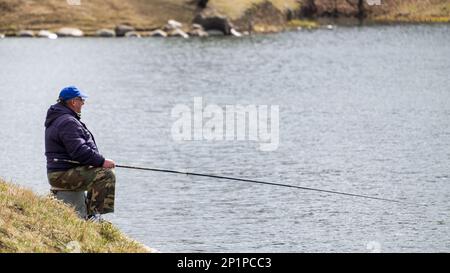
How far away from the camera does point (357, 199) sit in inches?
1109

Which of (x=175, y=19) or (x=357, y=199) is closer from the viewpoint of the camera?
(x=357, y=199)

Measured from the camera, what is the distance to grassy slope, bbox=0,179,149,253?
14961mm

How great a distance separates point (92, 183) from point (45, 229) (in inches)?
98.0

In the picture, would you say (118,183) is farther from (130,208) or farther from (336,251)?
(336,251)

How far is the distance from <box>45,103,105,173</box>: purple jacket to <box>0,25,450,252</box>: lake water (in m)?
4.78

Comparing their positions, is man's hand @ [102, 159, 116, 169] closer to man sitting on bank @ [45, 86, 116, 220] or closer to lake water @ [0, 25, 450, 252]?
man sitting on bank @ [45, 86, 116, 220]

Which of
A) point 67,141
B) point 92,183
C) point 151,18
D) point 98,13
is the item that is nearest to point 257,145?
point 92,183

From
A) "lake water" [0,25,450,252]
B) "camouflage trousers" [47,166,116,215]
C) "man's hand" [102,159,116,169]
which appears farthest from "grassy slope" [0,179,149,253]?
"lake water" [0,25,450,252]

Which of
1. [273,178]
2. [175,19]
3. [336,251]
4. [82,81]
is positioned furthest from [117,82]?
[175,19]

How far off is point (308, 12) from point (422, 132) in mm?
103169

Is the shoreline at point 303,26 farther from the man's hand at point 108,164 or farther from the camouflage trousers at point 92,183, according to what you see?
the man's hand at point 108,164

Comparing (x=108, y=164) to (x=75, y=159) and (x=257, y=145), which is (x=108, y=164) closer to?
(x=75, y=159)

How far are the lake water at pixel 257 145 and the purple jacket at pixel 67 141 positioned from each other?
15.7 feet

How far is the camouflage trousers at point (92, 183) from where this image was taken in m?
18.0
